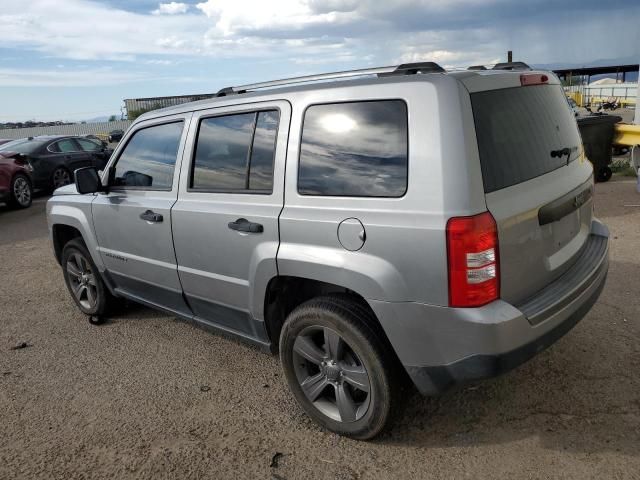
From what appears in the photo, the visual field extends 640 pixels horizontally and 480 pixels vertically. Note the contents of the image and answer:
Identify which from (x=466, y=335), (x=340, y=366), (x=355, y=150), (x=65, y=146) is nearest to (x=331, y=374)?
(x=340, y=366)

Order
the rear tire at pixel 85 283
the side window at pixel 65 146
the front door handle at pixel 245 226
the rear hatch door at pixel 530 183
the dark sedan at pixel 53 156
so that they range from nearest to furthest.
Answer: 1. the rear hatch door at pixel 530 183
2. the front door handle at pixel 245 226
3. the rear tire at pixel 85 283
4. the dark sedan at pixel 53 156
5. the side window at pixel 65 146

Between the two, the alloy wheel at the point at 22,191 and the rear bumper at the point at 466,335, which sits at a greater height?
the rear bumper at the point at 466,335

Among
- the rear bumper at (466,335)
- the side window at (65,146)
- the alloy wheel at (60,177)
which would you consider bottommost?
the alloy wheel at (60,177)

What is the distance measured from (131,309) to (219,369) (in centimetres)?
169

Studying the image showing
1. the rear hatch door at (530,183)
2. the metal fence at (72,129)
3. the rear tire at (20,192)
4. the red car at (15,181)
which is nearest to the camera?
the rear hatch door at (530,183)

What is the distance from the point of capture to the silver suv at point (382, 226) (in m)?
2.32

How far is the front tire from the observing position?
2613 mm

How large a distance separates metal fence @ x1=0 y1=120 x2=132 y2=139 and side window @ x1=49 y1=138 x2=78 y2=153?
26.6 metres

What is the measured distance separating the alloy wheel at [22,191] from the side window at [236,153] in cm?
960

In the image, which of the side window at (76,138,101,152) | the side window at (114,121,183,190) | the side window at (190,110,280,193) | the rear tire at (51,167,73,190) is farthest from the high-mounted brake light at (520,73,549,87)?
the side window at (76,138,101,152)

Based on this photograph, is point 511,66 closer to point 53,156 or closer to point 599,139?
point 599,139

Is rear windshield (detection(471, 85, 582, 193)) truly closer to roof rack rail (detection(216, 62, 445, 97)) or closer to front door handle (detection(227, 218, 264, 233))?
roof rack rail (detection(216, 62, 445, 97))

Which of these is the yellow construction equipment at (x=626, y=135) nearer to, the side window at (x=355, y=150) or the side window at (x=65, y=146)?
the side window at (x=355, y=150)

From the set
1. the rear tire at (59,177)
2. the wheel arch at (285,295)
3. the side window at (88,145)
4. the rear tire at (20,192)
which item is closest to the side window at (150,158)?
the wheel arch at (285,295)
